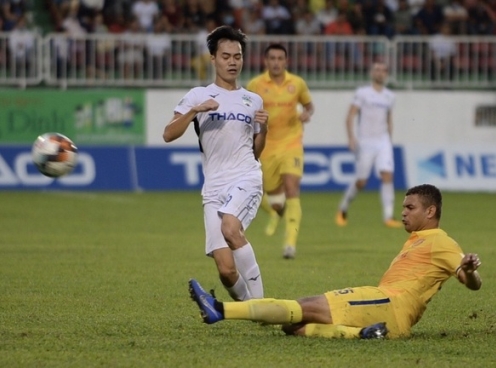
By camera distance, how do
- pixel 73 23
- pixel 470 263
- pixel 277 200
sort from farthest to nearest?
pixel 73 23 → pixel 277 200 → pixel 470 263

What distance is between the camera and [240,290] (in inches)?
343

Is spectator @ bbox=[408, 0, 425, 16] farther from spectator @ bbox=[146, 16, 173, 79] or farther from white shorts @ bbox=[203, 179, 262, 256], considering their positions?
white shorts @ bbox=[203, 179, 262, 256]

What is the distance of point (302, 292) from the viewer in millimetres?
10414

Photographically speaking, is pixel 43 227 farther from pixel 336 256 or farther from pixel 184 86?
pixel 184 86

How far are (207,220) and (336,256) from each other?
530cm

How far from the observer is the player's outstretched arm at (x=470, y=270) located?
23.6 ft

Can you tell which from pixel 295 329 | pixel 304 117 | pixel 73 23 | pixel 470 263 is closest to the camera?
pixel 470 263

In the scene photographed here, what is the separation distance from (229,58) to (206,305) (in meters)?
2.18

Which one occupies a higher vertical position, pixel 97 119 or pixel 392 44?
pixel 392 44

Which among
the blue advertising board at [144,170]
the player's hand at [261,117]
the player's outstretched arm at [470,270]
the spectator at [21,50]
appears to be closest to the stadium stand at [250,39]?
the spectator at [21,50]

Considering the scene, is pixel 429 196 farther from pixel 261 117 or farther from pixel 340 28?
pixel 340 28

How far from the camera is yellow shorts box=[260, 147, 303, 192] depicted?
1374cm

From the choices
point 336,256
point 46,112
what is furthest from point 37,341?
point 46,112

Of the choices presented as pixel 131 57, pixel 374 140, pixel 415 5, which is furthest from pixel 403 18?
pixel 374 140
